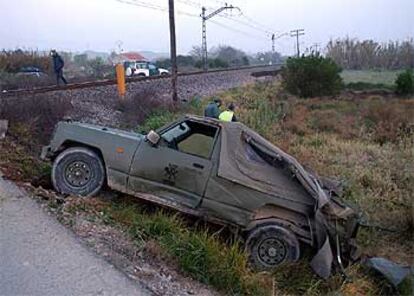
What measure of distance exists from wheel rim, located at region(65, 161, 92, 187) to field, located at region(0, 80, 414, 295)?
0.37m

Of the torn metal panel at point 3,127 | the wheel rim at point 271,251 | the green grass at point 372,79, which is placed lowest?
the wheel rim at point 271,251

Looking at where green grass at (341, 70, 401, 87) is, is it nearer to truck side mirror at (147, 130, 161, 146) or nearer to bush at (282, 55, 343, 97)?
bush at (282, 55, 343, 97)

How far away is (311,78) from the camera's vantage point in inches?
1412

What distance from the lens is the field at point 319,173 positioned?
607 cm

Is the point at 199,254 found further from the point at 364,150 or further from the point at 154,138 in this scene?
the point at 364,150

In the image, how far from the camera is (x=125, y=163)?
7.67 metres

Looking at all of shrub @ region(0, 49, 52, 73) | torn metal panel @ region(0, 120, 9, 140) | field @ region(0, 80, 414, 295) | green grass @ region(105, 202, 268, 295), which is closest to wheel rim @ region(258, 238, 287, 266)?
field @ region(0, 80, 414, 295)

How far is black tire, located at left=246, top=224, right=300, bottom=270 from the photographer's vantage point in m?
7.42

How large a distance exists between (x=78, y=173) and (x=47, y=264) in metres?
2.88

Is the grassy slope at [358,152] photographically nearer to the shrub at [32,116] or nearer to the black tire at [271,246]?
the black tire at [271,246]

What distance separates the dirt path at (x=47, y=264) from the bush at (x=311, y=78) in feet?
102

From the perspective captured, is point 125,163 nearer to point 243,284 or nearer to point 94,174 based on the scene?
point 94,174

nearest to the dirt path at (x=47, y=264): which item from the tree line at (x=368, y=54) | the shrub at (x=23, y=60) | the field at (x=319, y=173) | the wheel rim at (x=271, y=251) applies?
the field at (x=319, y=173)

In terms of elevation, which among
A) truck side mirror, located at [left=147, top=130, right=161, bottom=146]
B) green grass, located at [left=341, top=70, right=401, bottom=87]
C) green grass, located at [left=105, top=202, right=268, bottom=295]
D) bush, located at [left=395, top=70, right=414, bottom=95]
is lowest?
green grass, located at [left=105, top=202, right=268, bottom=295]
